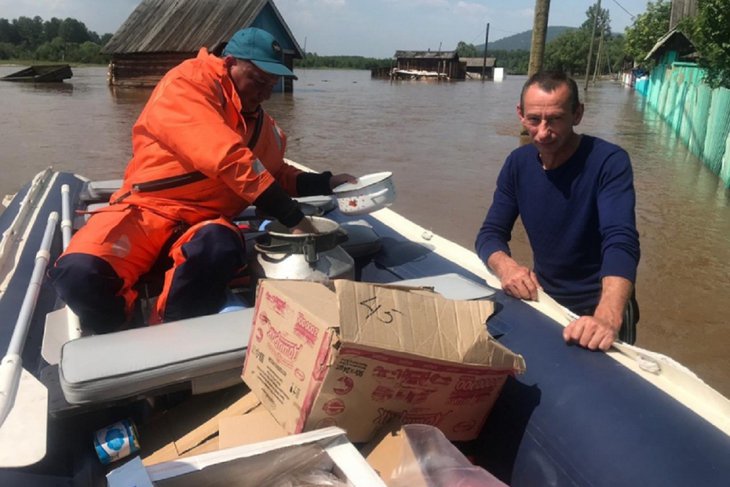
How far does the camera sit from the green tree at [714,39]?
26.6 ft

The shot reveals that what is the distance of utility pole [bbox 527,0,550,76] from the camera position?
10.0m

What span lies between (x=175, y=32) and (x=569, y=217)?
73.1 feet

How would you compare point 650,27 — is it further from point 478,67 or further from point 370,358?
point 478,67

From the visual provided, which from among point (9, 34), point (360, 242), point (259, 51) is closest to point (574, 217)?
point (360, 242)

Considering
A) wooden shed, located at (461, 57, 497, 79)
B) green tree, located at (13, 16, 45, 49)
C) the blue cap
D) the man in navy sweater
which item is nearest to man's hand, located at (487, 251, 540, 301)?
the man in navy sweater

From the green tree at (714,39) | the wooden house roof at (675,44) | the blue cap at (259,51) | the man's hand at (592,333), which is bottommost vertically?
the man's hand at (592,333)

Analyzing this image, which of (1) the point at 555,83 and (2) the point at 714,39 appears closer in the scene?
(1) the point at 555,83

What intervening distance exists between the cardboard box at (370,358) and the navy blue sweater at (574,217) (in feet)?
2.19

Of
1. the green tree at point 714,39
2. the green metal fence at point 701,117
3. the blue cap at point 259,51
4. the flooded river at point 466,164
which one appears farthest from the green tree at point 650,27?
the blue cap at point 259,51

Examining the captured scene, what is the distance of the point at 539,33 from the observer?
10.3 meters

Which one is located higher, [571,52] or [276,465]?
[571,52]

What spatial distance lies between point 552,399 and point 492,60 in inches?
2708

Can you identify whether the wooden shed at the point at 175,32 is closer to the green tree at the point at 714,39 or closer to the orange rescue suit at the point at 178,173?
the green tree at the point at 714,39

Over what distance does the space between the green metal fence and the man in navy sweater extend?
21.5 ft
